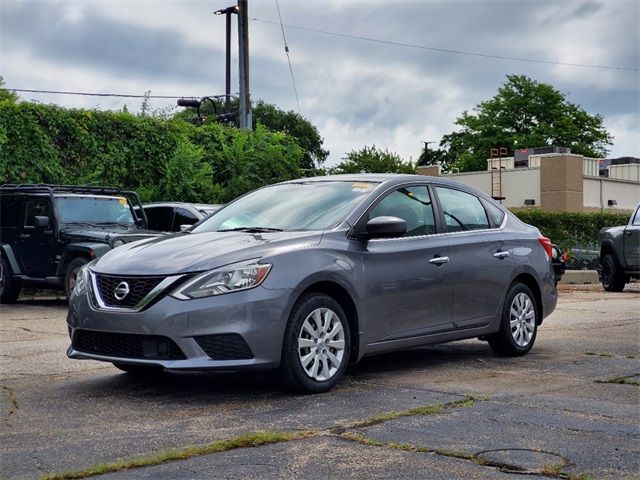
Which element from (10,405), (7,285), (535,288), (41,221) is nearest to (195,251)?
(10,405)

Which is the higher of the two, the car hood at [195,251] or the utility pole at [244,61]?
the utility pole at [244,61]

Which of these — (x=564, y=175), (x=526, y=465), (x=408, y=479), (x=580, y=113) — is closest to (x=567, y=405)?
(x=526, y=465)

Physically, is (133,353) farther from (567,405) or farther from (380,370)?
(567,405)

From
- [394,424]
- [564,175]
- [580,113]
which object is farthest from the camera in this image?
[580,113]

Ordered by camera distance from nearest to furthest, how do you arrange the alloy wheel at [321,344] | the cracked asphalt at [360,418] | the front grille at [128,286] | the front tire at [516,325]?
the cracked asphalt at [360,418] → the front grille at [128,286] → the alloy wheel at [321,344] → the front tire at [516,325]

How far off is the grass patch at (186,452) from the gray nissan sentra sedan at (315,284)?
1240 millimetres

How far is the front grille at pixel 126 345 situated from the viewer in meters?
6.83

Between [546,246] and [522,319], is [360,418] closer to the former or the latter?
[522,319]

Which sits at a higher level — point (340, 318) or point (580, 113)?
point (580, 113)

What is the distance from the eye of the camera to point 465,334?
871 centimetres

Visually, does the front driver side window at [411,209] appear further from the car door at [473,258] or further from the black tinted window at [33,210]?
the black tinted window at [33,210]

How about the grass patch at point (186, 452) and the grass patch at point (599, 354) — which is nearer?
the grass patch at point (186, 452)

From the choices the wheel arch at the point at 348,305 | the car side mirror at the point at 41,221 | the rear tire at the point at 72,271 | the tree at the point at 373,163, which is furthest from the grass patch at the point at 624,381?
the tree at the point at 373,163

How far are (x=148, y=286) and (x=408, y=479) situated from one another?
2762mm
